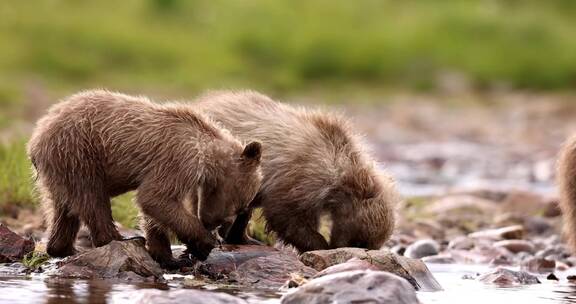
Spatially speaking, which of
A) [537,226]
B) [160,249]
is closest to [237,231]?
[160,249]

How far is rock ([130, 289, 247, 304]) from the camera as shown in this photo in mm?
6383

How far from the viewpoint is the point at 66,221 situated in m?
8.11

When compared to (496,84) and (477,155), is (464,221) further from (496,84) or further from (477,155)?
(496,84)

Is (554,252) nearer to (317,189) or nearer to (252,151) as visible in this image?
(317,189)

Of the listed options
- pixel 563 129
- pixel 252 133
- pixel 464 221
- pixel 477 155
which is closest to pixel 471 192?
pixel 464 221

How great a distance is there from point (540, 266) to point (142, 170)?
10.6 feet

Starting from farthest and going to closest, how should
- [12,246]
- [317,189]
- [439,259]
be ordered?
[439,259]
[317,189]
[12,246]

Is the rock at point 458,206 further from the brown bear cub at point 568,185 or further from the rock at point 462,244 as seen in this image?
the brown bear cub at point 568,185

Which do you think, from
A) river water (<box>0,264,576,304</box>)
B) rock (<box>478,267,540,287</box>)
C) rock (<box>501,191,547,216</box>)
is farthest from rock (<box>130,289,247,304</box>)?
rock (<box>501,191,547,216</box>)

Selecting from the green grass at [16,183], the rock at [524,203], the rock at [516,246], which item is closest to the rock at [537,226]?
the rock at [524,203]

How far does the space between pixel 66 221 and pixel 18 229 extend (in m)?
1.63

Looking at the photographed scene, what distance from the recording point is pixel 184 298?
6426 mm

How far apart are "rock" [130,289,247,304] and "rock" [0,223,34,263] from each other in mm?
1738

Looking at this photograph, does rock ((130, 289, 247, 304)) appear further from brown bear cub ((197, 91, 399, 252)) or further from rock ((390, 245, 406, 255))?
rock ((390, 245, 406, 255))
